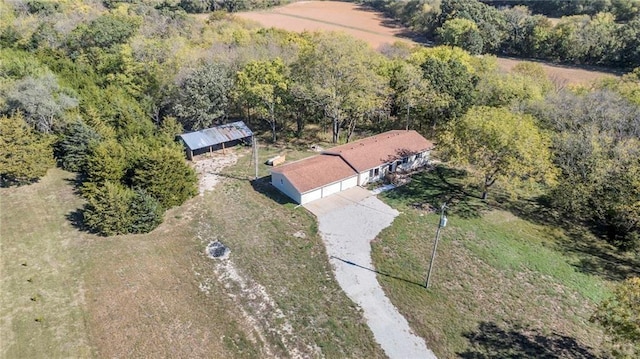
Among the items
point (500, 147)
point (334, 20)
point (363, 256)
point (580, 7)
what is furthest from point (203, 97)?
point (580, 7)

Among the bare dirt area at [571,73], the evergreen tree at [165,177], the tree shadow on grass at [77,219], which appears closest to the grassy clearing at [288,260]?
the evergreen tree at [165,177]

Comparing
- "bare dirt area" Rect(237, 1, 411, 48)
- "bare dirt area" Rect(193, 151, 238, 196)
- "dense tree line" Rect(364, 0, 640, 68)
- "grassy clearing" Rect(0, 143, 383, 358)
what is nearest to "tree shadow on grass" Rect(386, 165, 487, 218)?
"grassy clearing" Rect(0, 143, 383, 358)

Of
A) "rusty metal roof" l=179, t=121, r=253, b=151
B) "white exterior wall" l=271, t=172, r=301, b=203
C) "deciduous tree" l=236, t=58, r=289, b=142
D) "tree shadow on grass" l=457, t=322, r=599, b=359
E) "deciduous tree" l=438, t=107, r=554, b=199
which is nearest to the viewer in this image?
"tree shadow on grass" l=457, t=322, r=599, b=359

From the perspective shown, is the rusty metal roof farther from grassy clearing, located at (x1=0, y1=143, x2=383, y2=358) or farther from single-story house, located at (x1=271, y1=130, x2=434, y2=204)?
single-story house, located at (x1=271, y1=130, x2=434, y2=204)

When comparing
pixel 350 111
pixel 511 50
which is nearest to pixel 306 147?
pixel 350 111

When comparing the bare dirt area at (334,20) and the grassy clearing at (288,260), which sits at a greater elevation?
the bare dirt area at (334,20)

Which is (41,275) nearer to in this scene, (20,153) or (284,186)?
(20,153)

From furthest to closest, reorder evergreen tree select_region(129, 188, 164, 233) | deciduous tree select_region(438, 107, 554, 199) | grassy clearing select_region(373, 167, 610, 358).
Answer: deciduous tree select_region(438, 107, 554, 199), evergreen tree select_region(129, 188, 164, 233), grassy clearing select_region(373, 167, 610, 358)

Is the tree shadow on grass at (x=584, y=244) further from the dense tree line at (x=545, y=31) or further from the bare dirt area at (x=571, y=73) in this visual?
the dense tree line at (x=545, y=31)
